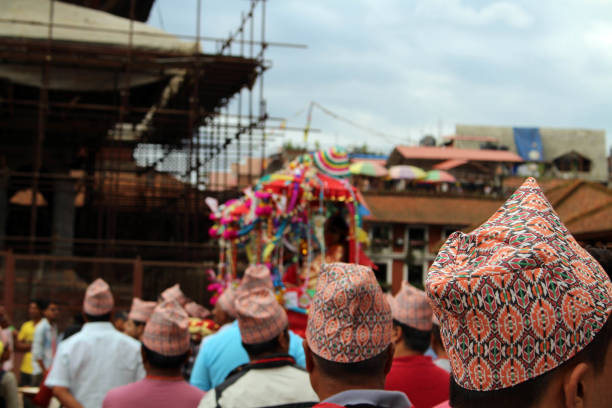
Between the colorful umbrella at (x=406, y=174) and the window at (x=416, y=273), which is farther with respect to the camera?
the colorful umbrella at (x=406, y=174)

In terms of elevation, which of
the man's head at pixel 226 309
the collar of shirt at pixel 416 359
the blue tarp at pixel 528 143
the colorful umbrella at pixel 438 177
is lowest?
the man's head at pixel 226 309

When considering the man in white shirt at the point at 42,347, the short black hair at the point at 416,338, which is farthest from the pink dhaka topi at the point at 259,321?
the man in white shirt at the point at 42,347

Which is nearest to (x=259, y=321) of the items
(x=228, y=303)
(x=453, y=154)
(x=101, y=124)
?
(x=228, y=303)

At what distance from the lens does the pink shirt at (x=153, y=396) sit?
3977mm

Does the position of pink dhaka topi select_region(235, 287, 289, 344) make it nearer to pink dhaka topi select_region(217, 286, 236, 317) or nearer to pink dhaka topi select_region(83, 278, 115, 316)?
pink dhaka topi select_region(83, 278, 115, 316)

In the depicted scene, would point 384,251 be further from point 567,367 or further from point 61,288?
point 567,367

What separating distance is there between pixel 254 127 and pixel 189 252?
4978 mm

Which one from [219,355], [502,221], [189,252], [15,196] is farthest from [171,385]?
[15,196]

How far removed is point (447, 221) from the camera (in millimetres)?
39938

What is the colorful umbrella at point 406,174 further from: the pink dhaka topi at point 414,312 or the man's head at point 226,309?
the pink dhaka topi at point 414,312

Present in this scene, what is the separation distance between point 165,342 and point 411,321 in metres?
1.58

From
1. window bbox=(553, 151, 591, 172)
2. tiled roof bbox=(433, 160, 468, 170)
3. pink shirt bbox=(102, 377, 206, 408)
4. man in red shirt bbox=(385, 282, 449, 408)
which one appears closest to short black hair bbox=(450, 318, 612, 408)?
man in red shirt bbox=(385, 282, 449, 408)

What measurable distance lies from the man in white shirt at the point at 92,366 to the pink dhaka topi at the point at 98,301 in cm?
12

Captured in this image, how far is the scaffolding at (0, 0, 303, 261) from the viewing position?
18.2 meters
